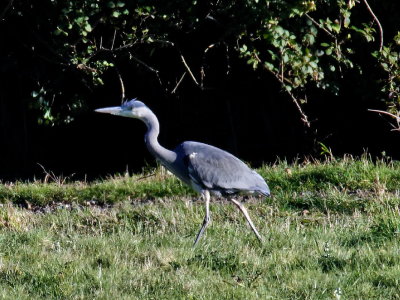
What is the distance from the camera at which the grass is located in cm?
648

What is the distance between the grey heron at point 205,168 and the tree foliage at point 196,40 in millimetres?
3074

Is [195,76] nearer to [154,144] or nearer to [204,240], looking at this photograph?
[154,144]

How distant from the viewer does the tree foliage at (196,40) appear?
1171 cm

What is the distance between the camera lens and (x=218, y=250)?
24.5 feet

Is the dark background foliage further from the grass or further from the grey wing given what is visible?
the grey wing

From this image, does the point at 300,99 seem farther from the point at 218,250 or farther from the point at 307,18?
the point at 218,250

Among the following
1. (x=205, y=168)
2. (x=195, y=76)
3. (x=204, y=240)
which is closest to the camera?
(x=204, y=240)

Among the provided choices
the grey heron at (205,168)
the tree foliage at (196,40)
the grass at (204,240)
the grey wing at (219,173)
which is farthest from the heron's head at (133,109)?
the tree foliage at (196,40)

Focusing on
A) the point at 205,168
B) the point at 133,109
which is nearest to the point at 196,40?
the point at 133,109

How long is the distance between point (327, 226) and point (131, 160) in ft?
27.4

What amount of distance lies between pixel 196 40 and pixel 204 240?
6402mm

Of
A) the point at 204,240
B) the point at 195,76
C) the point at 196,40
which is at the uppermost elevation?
the point at 196,40

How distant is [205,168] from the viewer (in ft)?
27.5

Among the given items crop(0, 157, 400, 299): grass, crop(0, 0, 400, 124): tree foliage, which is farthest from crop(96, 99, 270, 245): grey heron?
crop(0, 0, 400, 124): tree foliage
